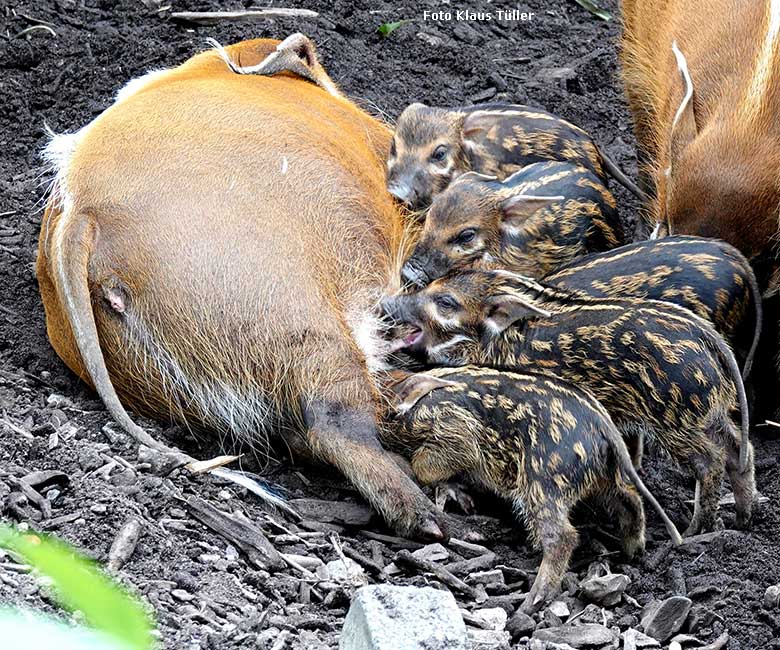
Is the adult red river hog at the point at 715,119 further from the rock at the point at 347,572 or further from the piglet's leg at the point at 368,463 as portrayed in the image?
the rock at the point at 347,572

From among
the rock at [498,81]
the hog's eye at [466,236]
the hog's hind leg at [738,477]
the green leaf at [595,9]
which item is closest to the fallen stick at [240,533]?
the hog's hind leg at [738,477]

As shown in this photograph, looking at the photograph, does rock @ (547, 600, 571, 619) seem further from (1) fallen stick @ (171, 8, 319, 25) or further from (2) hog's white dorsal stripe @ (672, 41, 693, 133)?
(1) fallen stick @ (171, 8, 319, 25)

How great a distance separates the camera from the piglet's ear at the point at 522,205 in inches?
147

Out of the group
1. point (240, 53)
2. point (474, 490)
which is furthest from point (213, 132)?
point (474, 490)

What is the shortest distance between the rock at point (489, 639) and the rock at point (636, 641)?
288 millimetres

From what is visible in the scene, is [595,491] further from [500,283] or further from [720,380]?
[500,283]

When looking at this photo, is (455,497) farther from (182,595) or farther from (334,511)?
(182,595)

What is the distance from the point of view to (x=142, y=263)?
3230 mm

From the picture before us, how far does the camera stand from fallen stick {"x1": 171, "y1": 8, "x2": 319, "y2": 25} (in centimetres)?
566

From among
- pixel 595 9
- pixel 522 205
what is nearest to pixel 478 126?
pixel 522 205

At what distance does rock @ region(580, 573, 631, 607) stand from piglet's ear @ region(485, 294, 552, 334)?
0.83m

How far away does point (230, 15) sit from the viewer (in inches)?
224

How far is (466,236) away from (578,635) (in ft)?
5.29

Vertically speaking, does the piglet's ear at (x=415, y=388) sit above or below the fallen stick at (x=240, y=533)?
above
